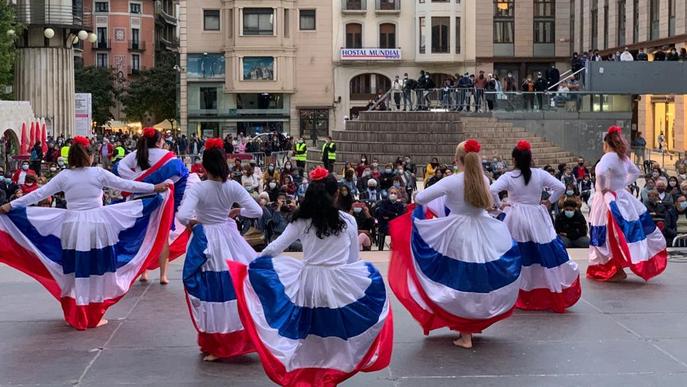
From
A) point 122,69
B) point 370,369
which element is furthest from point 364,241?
point 122,69

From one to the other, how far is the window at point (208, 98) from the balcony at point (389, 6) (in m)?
10.5

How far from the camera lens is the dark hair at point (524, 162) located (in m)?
10.3

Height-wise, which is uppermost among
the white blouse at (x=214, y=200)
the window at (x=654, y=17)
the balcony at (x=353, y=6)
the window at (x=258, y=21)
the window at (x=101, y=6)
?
the window at (x=101, y=6)

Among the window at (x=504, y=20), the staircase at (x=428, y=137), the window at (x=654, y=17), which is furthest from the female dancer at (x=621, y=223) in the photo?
the window at (x=504, y=20)

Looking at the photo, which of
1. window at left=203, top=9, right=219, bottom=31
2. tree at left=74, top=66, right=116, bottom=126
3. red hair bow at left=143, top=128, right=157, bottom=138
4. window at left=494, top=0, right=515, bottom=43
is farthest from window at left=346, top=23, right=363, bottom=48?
red hair bow at left=143, top=128, right=157, bottom=138

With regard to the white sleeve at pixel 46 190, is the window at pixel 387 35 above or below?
above

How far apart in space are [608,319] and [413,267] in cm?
222

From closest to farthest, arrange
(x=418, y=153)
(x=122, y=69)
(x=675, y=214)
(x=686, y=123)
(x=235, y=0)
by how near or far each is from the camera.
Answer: (x=675, y=214) → (x=418, y=153) → (x=686, y=123) → (x=235, y=0) → (x=122, y=69)

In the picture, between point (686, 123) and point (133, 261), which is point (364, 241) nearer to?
point (133, 261)

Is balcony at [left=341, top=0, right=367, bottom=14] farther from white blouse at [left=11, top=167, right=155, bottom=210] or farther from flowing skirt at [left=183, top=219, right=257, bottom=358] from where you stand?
flowing skirt at [left=183, top=219, right=257, bottom=358]

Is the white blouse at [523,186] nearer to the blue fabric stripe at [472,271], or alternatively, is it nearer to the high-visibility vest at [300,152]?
the blue fabric stripe at [472,271]

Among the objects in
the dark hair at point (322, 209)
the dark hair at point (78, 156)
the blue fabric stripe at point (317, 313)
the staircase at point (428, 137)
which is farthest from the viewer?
the staircase at point (428, 137)

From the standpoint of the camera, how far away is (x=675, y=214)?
56.9 feet

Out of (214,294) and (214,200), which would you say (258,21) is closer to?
(214,200)
